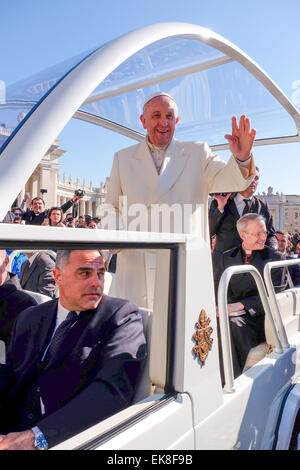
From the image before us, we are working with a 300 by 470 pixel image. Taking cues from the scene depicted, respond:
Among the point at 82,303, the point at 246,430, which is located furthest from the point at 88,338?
the point at 246,430

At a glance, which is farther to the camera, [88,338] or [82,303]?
[82,303]

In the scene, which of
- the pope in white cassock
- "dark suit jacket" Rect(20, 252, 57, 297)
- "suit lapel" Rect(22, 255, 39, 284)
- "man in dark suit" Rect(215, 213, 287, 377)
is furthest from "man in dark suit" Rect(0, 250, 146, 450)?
"suit lapel" Rect(22, 255, 39, 284)

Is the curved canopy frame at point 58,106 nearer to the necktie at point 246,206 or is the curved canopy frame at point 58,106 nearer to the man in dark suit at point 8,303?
the man in dark suit at point 8,303

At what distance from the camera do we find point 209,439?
4.91 ft

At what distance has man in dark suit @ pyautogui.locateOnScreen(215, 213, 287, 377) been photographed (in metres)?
2.87

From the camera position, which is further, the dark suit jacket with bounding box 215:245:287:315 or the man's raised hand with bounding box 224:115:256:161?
the dark suit jacket with bounding box 215:245:287:315

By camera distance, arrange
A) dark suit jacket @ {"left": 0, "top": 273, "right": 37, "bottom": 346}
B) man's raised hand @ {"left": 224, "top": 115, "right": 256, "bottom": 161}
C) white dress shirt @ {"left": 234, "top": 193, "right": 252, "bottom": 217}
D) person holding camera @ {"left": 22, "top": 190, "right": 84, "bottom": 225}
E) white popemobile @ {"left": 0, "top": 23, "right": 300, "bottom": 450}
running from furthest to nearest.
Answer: person holding camera @ {"left": 22, "top": 190, "right": 84, "bottom": 225}, white dress shirt @ {"left": 234, "top": 193, "right": 252, "bottom": 217}, dark suit jacket @ {"left": 0, "top": 273, "right": 37, "bottom": 346}, man's raised hand @ {"left": 224, "top": 115, "right": 256, "bottom": 161}, white popemobile @ {"left": 0, "top": 23, "right": 300, "bottom": 450}

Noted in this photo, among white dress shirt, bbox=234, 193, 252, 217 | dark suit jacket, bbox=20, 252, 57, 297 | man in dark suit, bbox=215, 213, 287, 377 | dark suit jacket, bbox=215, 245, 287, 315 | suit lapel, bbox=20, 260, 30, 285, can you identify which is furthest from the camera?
white dress shirt, bbox=234, 193, 252, 217

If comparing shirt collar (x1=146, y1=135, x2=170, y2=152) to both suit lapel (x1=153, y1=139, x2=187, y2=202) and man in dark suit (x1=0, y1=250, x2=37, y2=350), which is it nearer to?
suit lapel (x1=153, y1=139, x2=187, y2=202)

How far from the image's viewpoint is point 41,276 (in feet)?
13.7

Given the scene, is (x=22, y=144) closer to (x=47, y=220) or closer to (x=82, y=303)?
(x=82, y=303)

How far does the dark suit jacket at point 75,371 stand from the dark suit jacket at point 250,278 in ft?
5.57

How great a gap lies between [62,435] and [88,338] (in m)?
0.42

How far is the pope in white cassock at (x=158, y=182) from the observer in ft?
8.02
